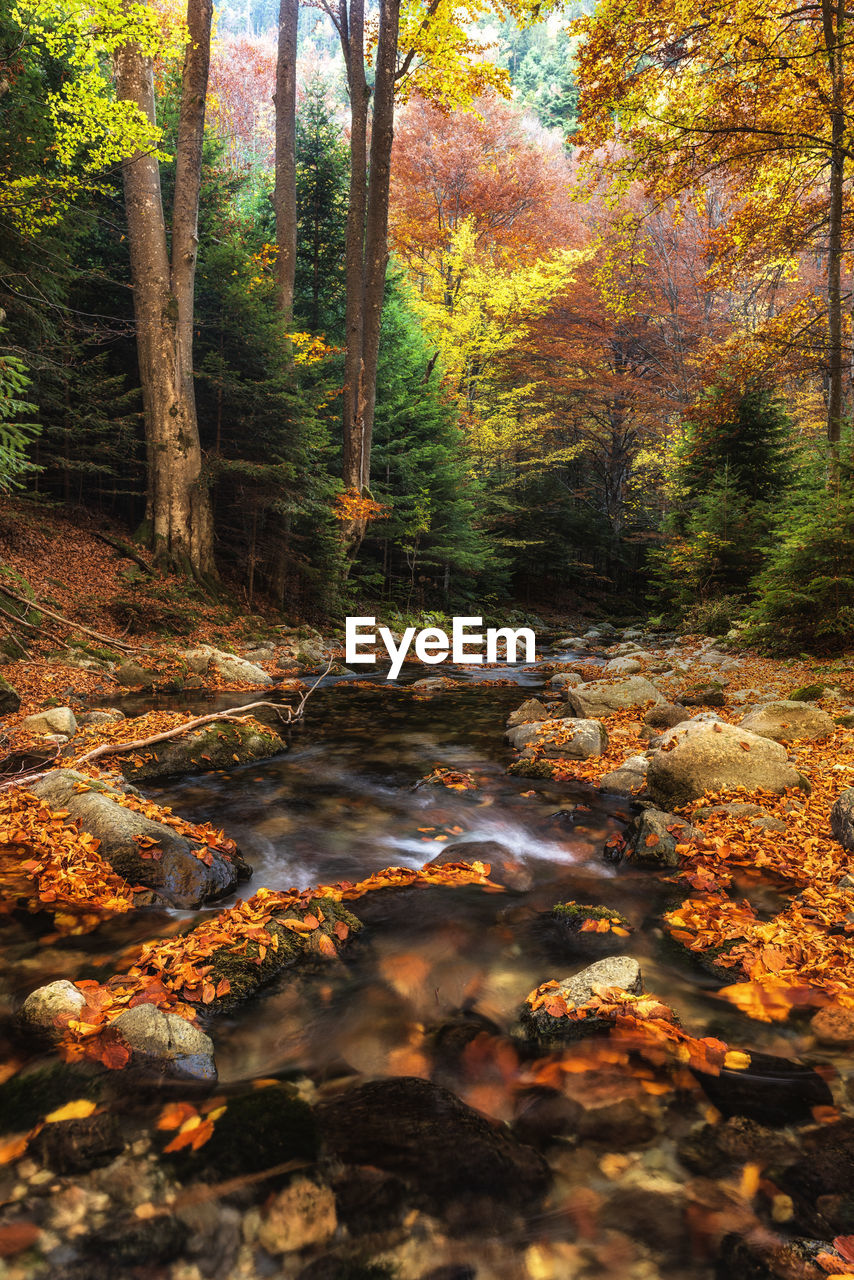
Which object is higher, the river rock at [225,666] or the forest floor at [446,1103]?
the river rock at [225,666]

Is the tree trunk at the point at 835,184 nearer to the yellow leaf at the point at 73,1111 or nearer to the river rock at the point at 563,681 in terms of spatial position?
the river rock at the point at 563,681

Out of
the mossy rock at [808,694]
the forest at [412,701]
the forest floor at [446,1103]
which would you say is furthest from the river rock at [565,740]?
the mossy rock at [808,694]

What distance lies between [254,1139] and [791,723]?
5293mm

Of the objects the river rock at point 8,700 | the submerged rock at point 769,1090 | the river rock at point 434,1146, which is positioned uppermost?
the river rock at point 8,700

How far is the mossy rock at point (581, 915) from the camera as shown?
331 cm

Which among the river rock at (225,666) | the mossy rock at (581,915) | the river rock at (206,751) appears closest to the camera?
A: the mossy rock at (581,915)

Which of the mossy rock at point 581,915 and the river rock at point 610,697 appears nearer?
the mossy rock at point 581,915

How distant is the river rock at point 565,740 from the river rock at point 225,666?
165 inches

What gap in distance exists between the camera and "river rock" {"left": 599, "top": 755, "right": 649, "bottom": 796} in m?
5.15

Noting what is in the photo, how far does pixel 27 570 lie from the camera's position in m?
9.33

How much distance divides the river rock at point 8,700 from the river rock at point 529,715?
509 centimetres

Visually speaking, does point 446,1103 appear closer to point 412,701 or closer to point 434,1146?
point 434,1146

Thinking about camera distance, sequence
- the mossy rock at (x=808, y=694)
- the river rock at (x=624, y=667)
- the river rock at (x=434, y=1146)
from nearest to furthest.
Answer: the river rock at (x=434, y=1146) < the mossy rock at (x=808, y=694) < the river rock at (x=624, y=667)

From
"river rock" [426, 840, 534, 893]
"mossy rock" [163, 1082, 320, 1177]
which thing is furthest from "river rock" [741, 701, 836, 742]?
"mossy rock" [163, 1082, 320, 1177]
